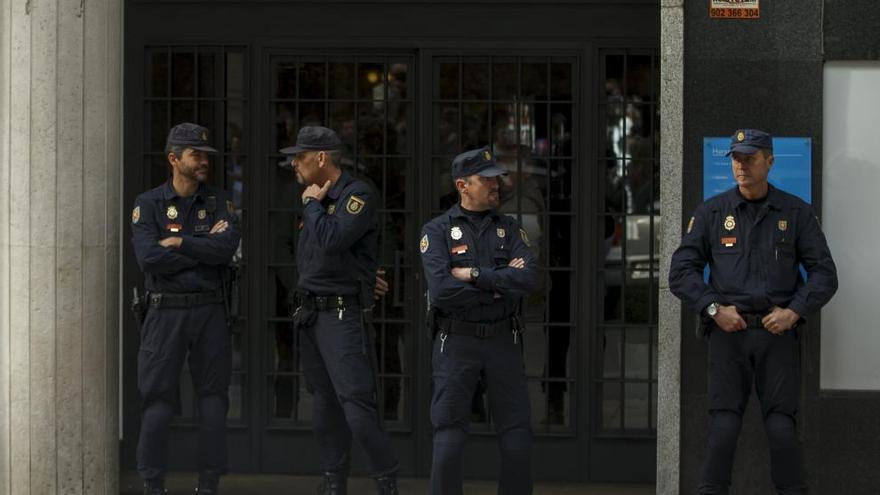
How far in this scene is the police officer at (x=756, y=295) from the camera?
8250 mm

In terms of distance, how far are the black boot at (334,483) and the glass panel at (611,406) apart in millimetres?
1827

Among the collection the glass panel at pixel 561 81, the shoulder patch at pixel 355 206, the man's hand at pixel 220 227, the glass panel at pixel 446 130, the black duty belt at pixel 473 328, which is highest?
the glass panel at pixel 561 81

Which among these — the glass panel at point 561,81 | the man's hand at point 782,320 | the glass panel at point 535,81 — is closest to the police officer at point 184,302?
the glass panel at point 535,81

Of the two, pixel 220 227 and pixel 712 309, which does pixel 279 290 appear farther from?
pixel 712 309

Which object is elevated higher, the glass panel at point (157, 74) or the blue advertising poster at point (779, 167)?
the glass panel at point (157, 74)

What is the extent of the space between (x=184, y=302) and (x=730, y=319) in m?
2.91

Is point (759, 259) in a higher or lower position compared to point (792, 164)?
lower

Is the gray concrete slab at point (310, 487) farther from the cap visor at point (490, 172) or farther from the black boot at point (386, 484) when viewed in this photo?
the cap visor at point (490, 172)

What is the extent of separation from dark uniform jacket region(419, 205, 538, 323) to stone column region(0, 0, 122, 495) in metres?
1.89

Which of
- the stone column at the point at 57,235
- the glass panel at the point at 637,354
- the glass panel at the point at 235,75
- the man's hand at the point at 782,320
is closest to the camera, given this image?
the man's hand at the point at 782,320

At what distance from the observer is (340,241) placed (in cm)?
874

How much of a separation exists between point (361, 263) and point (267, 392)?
1.68m

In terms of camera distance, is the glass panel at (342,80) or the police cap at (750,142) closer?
the police cap at (750,142)

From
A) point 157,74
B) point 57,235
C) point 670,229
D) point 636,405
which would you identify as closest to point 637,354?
point 636,405
